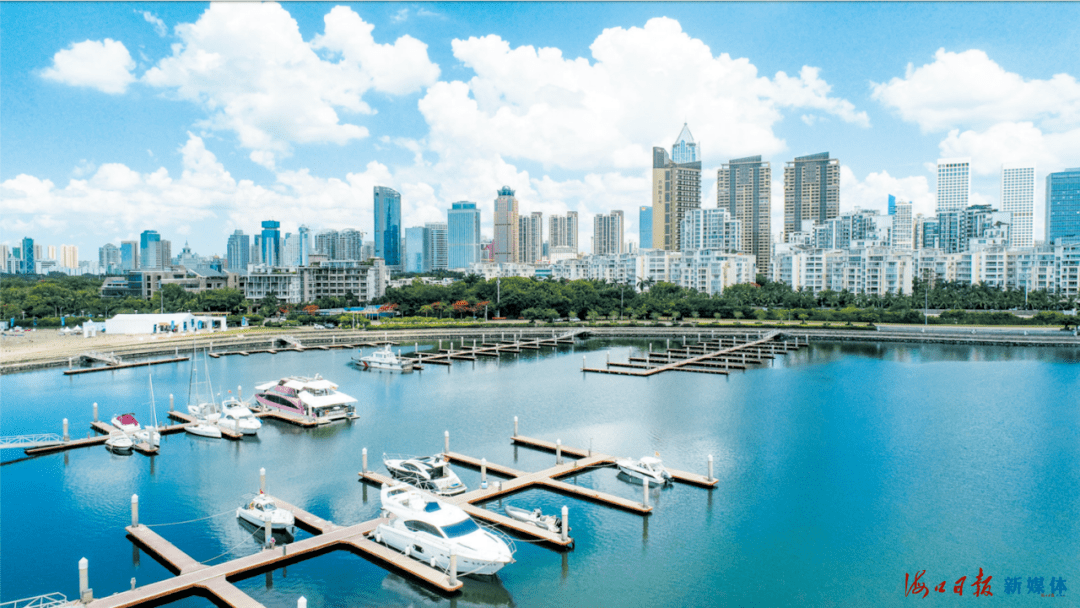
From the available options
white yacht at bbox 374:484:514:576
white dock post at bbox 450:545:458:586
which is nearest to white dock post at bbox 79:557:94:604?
white yacht at bbox 374:484:514:576

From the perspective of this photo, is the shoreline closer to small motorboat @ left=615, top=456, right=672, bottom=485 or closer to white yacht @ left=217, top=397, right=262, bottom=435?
white yacht @ left=217, top=397, right=262, bottom=435

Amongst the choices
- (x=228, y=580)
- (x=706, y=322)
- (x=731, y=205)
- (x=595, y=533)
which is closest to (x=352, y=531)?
(x=228, y=580)

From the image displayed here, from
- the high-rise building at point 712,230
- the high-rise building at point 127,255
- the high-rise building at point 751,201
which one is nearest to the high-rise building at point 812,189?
the high-rise building at point 751,201

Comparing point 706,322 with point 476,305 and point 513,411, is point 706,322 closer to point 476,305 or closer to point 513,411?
point 476,305

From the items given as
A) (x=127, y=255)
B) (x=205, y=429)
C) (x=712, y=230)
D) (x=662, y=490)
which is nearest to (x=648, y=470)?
(x=662, y=490)

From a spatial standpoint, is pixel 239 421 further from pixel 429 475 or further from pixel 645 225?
pixel 645 225
